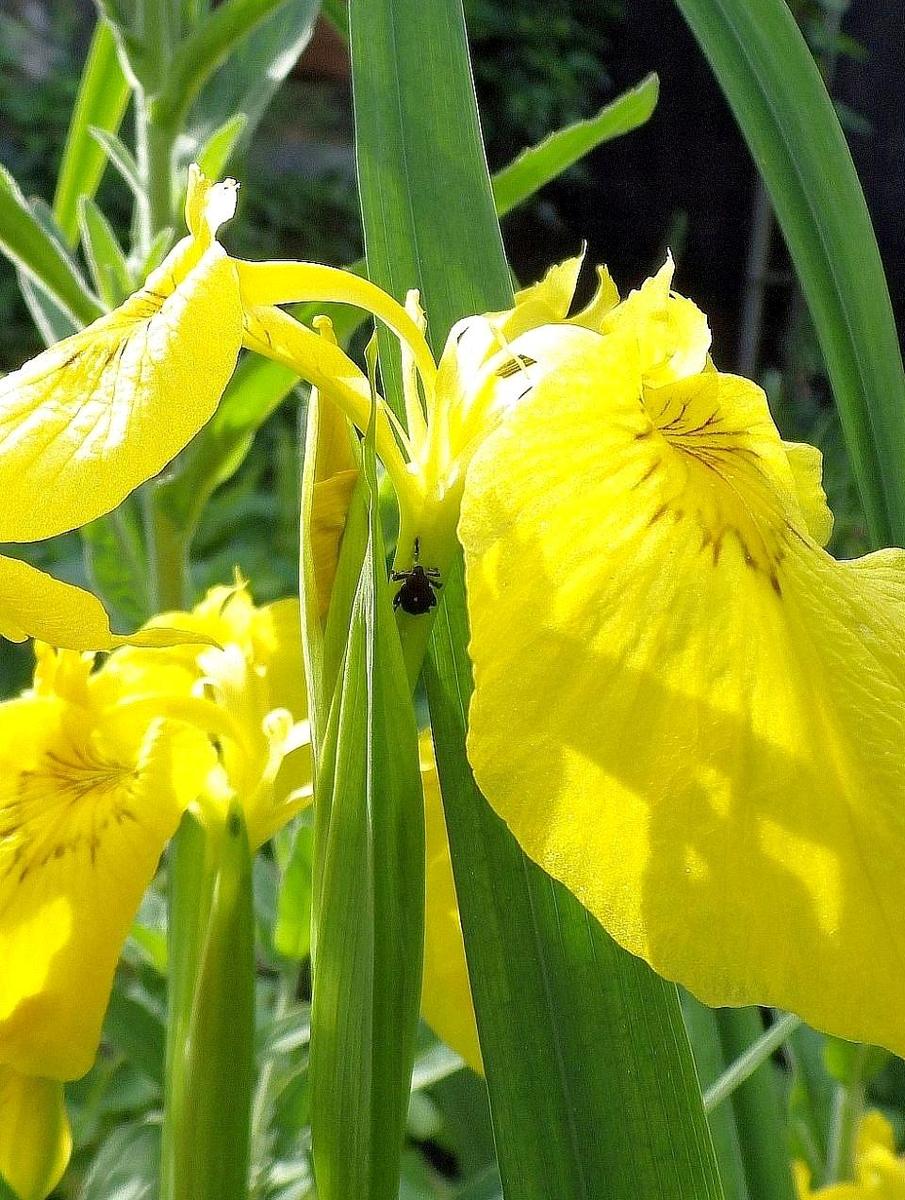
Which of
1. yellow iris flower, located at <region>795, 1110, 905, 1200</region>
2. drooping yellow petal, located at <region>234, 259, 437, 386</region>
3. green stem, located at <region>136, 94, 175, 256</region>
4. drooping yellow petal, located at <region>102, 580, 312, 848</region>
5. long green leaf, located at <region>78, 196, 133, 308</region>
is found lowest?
yellow iris flower, located at <region>795, 1110, 905, 1200</region>

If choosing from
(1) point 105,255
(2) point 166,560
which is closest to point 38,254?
(1) point 105,255

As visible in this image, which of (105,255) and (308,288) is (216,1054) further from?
(105,255)

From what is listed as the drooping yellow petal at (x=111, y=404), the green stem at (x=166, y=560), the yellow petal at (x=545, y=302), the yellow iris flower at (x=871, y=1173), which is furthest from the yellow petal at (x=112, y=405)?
the yellow iris flower at (x=871, y=1173)

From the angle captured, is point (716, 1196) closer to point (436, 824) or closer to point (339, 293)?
point (436, 824)

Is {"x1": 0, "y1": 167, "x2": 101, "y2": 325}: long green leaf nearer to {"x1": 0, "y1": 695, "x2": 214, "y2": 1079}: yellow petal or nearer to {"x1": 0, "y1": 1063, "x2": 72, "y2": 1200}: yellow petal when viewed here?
{"x1": 0, "y1": 695, "x2": 214, "y2": 1079}: yellow petal

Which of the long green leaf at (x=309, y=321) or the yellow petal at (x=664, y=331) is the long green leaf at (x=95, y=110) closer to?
the long green leaf at (x=309, y=321)

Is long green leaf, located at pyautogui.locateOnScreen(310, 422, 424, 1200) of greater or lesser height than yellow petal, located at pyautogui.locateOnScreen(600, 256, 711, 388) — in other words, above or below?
below

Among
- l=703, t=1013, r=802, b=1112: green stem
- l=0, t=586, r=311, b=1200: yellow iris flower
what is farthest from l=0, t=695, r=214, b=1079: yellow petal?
l=703, t=1013, r=802, b=1112: green stem
